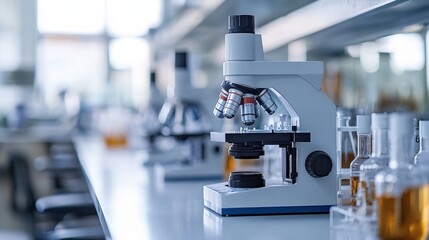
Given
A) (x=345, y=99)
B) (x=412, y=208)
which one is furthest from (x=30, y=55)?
(x=412, y=208)

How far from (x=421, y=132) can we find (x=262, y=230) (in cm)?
34

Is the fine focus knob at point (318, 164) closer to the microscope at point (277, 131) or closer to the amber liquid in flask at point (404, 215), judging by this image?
the microscope at point (277, 131)

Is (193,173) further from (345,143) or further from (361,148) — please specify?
(361,148)

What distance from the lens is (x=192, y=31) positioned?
3385 millimetres

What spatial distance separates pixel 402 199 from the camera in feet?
2.85

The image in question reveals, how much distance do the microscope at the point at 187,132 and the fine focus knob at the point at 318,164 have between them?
0.86 meters

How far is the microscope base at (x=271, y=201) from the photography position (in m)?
1.30

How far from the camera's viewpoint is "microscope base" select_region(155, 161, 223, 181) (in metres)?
2.12

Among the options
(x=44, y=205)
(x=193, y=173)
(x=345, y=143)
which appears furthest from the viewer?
(x=44, y=205)

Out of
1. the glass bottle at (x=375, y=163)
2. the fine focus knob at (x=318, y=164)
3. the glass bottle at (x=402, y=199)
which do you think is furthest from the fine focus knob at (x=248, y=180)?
the glass bottle at (x=402, y=199)

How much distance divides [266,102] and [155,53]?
372 cm

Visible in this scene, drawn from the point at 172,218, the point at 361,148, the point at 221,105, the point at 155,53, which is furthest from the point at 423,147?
the point at 155,53

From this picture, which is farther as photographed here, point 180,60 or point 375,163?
point 180,60

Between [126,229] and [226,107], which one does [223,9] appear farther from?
[126,229]
